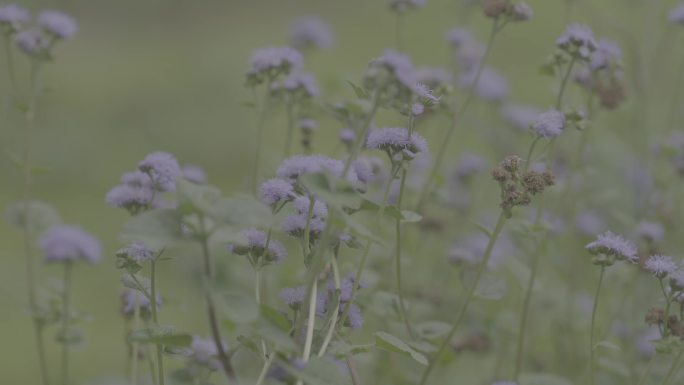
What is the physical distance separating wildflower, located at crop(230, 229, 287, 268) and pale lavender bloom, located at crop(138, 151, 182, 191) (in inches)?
7.1

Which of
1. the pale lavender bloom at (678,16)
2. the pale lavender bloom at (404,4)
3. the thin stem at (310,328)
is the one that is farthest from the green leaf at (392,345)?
the pale lavender bloom at (678,16)

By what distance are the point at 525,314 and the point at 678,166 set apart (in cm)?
93

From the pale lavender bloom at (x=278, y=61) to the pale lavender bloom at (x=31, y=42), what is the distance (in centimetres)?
52

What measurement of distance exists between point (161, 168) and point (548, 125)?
0.77 m

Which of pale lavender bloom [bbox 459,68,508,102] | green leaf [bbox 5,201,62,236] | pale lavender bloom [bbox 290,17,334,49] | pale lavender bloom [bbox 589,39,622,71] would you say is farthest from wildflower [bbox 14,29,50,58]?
pale lavender bloom [bbox 459,68,508,102]

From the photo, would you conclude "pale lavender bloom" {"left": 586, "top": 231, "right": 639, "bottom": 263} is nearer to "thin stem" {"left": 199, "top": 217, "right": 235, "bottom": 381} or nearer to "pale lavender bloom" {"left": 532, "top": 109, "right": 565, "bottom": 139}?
"pale lavender bloom" {"left": 532, "top": 109, "right": 565, "bottom": 139}

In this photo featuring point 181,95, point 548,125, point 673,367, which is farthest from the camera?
point 181,95

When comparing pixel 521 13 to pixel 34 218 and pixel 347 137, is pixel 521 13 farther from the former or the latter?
pixel 34 218

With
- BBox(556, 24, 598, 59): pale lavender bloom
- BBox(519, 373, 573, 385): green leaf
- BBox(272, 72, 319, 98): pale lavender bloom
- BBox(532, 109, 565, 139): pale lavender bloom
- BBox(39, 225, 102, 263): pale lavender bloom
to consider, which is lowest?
BBox(519, 373, 573, 385): green leaf

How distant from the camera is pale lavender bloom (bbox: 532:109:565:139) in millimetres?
1820

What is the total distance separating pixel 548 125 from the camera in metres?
1.82

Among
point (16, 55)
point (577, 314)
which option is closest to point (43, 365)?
point (577, 314)

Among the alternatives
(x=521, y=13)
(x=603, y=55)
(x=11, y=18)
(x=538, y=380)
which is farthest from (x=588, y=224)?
(x=11, y=18)

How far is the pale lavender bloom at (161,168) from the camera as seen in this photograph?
1.61 meters
